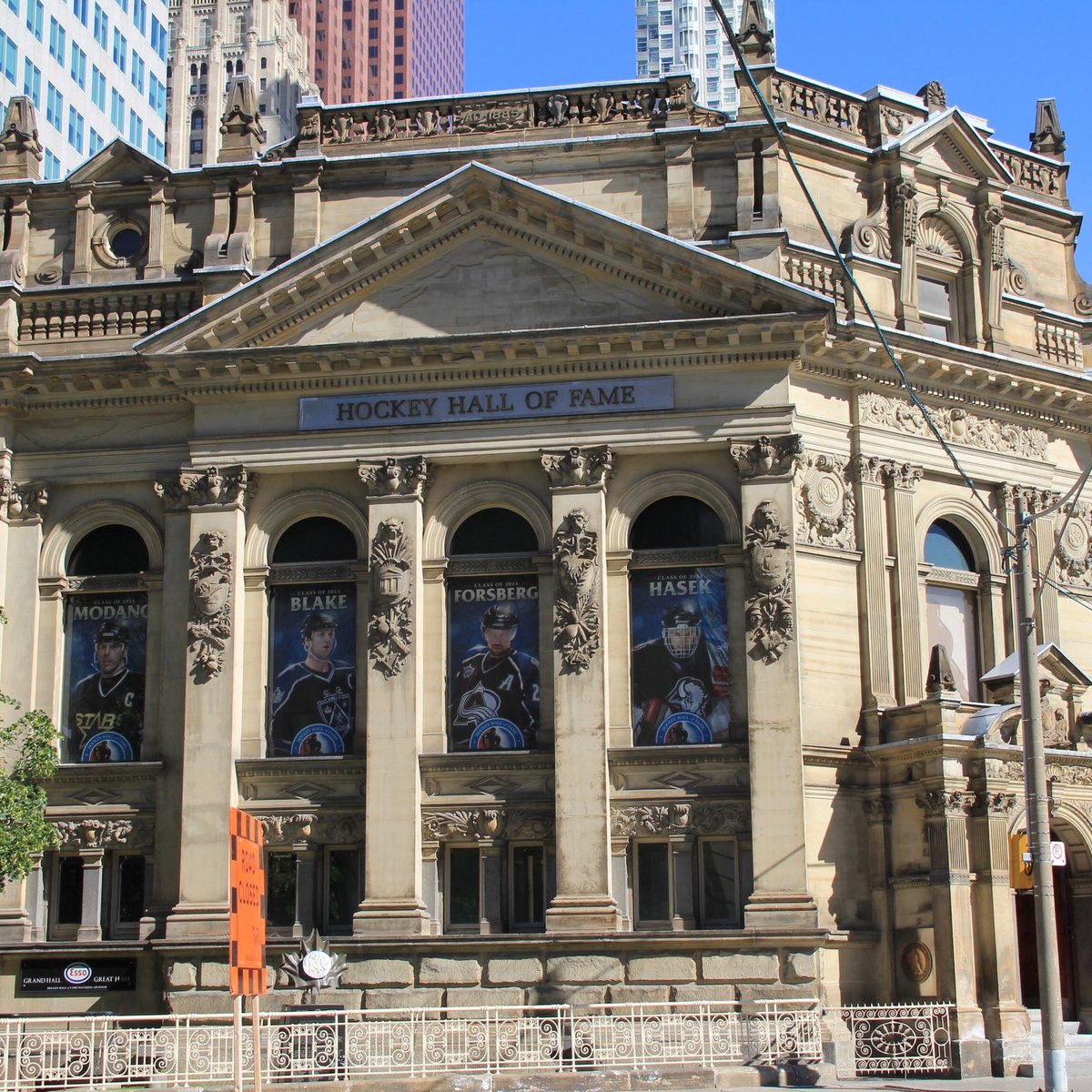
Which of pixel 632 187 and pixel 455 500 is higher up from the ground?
pixel 632 187

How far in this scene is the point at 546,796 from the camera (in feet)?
113

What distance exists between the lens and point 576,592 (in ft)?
113

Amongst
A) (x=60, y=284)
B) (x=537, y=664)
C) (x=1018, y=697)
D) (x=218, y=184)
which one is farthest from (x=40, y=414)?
(x=1018, y=697)

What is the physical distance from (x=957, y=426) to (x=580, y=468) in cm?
907

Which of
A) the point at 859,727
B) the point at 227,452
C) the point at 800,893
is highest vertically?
the point at 227,452

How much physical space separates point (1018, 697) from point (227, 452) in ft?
55.5

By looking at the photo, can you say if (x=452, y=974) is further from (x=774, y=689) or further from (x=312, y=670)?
(x=774, y=689)

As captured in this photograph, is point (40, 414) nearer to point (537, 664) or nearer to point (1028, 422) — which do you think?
point (537, 664)

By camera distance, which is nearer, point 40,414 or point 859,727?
point 859,727

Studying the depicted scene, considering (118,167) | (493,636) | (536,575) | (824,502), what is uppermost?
(118,167)

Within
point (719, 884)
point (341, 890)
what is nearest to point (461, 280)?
point (341, 890)

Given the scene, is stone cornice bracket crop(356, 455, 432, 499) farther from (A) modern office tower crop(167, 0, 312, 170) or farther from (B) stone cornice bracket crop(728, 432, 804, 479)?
(A) modern office tower crop(167, 0, 312, 170)

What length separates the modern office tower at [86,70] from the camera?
2753 inches

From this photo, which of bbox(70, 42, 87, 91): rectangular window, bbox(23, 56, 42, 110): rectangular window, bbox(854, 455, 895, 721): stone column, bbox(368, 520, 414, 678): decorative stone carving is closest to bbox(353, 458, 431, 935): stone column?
bbox(368, 520, 414, 678): decorative stone carving
